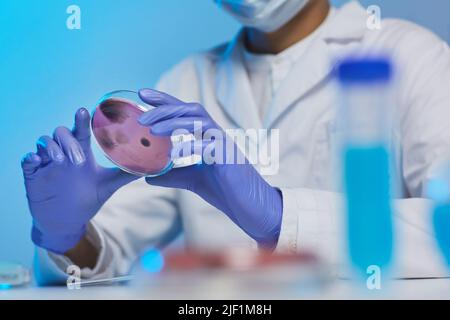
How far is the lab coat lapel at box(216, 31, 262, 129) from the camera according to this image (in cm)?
146

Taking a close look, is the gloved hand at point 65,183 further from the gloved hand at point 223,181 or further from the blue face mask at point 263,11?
the blue face mask at point 263,11

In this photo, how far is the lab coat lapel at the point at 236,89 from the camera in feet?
4.78

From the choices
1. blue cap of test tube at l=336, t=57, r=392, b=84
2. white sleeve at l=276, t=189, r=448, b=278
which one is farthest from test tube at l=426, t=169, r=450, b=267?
blue cap of test tube at l=336, t=57, r=392, b=84

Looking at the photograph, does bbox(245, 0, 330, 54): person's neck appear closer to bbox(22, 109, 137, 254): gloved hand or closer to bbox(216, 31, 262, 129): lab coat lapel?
bbox(216, 31, 262, 129): lab coat lapel

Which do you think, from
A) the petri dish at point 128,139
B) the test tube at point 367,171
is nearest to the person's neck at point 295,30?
the test tube at point 367,171

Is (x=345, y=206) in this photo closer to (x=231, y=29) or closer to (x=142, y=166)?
(x=142, y=166)

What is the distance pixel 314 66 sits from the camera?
57.4 inches

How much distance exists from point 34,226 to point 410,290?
64 cm

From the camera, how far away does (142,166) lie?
41.9 inches

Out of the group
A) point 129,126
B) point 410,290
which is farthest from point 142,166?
point 410,290

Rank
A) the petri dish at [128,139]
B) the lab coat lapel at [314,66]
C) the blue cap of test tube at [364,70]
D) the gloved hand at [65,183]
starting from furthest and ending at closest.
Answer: the lab coat lapel at [314,66] < the blue cap of test tube at [364,70] < the gloved hand at [65,183] < the petri dish at [128,139]

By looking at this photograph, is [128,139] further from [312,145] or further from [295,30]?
[295,30]

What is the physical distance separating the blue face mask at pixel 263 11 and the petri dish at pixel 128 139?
1.30ft

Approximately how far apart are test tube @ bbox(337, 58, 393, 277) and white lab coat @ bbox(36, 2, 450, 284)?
28 mm
